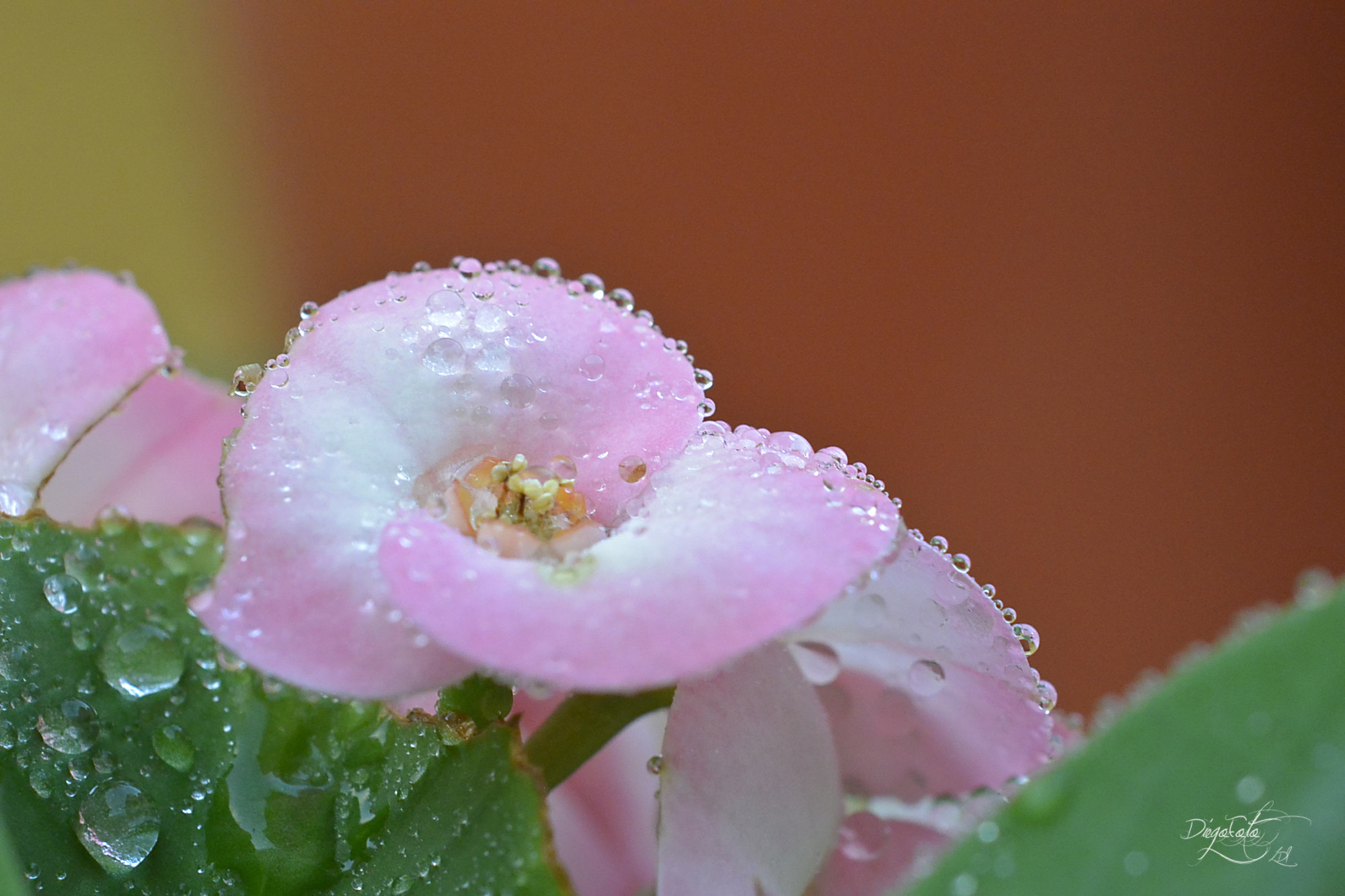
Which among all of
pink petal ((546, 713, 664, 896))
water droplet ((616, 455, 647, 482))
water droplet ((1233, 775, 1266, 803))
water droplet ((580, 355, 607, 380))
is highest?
water droplet ((580, 355, 607, 380))

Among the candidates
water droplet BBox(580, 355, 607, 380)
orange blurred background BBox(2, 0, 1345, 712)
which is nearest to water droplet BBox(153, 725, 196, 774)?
→ water droplet BBox(580, 355, 607, 380)

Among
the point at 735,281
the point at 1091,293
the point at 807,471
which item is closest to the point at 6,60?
the point at 735,281

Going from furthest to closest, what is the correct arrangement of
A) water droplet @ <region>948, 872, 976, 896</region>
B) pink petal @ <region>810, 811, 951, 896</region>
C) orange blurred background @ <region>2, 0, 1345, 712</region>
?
orange blurred background @ <region>2, 0, 1345, 712</region>
pink petal @ <region>810, 811, 951, 896</region>
water droplet @ <region>948, 872, 976, 896</region>

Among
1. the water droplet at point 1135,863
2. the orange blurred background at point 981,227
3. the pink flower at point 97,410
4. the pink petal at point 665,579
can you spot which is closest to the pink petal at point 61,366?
the pink flower at point 97,410

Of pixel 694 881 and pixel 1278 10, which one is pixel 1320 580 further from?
pixel 1278 10

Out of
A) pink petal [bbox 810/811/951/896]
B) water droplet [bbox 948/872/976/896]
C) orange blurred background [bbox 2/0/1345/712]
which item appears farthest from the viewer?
orange blurred background [bbox 2/0/1345/712]

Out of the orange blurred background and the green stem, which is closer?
the green stem

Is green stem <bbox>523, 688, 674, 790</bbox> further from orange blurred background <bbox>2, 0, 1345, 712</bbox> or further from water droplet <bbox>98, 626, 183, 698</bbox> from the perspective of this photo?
orange blurred background <bbox>2, 0, 1345, 712</bbox>
